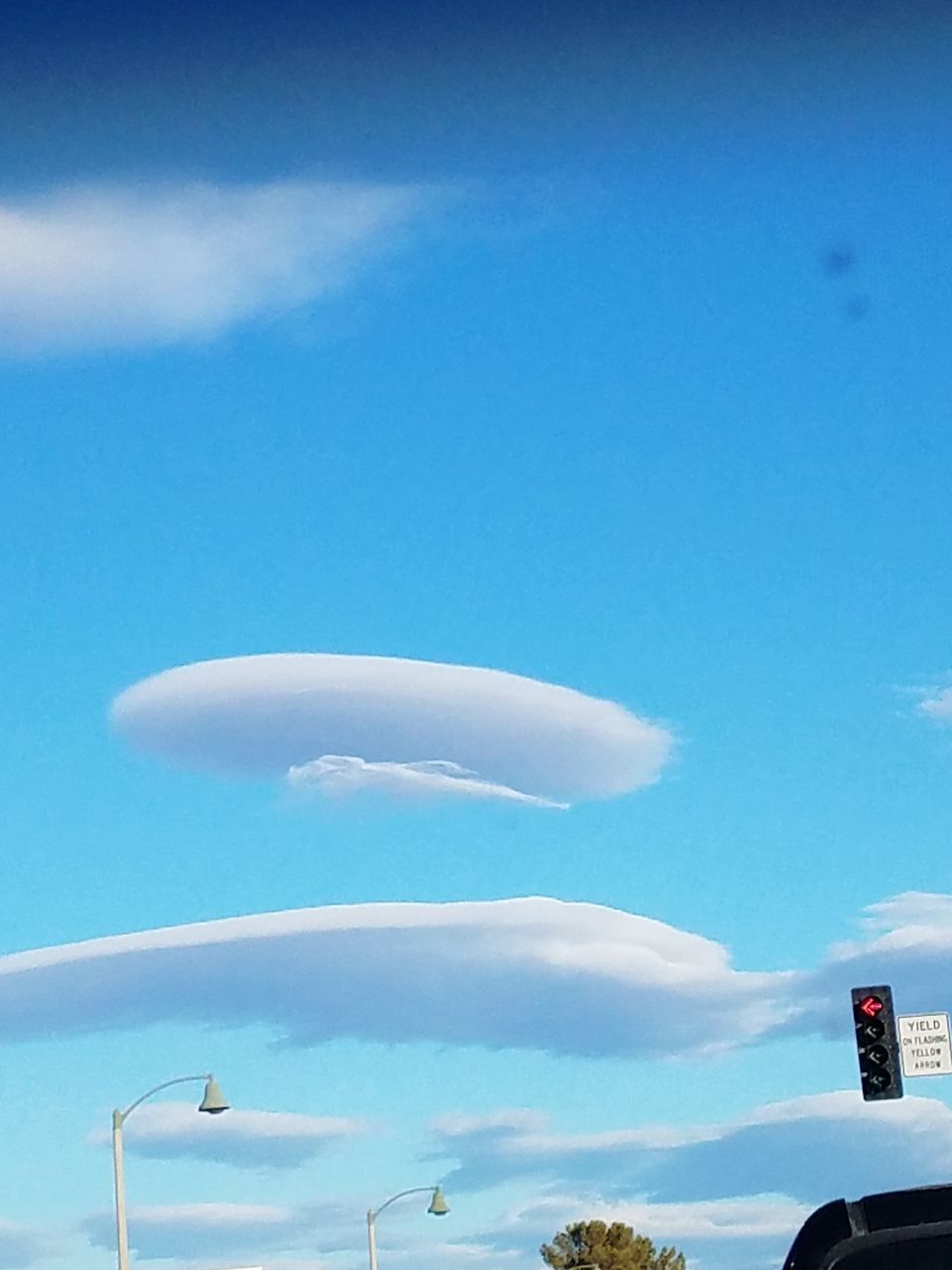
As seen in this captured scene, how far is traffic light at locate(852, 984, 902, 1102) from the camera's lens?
31.2 meters

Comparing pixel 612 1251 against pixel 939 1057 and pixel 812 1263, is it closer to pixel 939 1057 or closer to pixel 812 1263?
pixel 939 1057

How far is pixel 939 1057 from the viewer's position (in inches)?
1407

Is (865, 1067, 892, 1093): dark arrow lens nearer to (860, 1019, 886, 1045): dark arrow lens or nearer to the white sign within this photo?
(860, 1019, 886, 1045): dark arrow lens

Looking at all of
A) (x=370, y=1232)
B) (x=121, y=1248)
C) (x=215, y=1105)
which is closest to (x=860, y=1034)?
→ (x=215, y=1105)

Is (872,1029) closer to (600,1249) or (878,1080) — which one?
(878,1080)

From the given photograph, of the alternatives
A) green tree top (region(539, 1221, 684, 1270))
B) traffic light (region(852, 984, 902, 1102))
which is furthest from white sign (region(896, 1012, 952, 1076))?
green tree top (region(539, 1221, 684, 1270))

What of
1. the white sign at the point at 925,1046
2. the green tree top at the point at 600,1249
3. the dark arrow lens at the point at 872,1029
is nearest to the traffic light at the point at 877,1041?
the dark arrow lens at the point at 872,1029

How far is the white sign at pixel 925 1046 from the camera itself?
35.4 m

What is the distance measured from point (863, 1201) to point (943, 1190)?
159 millimetres

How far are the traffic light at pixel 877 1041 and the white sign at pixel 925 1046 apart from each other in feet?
11.5

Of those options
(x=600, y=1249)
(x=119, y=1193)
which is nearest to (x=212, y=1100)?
(x=119, y=1193)

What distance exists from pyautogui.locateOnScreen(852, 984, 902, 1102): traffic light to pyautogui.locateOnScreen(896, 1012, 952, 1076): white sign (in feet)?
11.5

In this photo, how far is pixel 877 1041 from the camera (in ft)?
103

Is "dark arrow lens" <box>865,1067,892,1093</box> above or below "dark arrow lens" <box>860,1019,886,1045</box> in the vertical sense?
below
